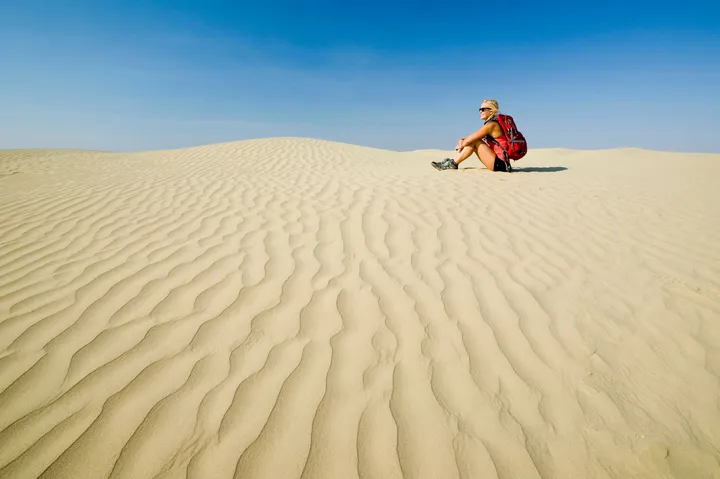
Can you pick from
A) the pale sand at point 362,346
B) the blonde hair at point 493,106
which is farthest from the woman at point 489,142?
the pale sand at point 362,346

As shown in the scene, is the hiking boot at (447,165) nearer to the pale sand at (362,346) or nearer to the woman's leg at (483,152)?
the woman's leg at (483,152)

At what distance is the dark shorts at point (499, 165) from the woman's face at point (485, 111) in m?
0.91

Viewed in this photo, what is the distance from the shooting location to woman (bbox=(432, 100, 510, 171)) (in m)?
6.37

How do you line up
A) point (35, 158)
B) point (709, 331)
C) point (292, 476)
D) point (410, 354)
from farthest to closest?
1. point (35, 158)
2. point (709, 331)
3. point (410, 354)
4. point (292, 476)

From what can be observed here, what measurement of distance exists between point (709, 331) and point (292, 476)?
2.62 meters

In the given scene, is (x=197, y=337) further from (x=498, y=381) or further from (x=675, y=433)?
(x=675, y=433)

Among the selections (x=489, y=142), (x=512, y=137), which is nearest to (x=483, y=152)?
(x=489, y=142)

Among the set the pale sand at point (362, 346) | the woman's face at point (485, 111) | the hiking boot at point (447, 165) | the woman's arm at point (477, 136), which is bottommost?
the pale sand at point (362, 346)

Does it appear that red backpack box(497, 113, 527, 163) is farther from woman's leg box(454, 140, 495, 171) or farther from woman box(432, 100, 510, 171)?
woman's leg box(454, 140, 495, 171)

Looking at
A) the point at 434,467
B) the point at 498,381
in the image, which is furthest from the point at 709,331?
the point at 434,467

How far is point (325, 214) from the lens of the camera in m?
4.14

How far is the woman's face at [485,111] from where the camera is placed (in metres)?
6.32

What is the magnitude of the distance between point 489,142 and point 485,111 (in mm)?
706

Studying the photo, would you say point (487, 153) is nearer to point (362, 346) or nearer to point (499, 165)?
point (499, 165)
